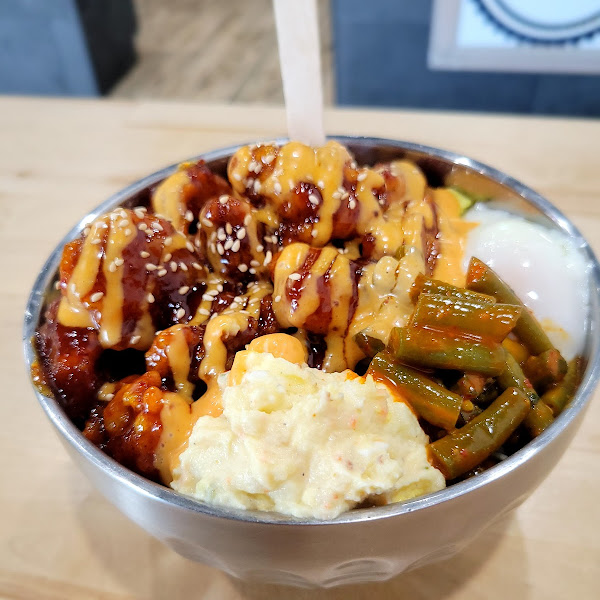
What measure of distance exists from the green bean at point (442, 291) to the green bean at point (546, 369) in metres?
0.10

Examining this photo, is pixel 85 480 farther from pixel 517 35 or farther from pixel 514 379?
pixel 517 35

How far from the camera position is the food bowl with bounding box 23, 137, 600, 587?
599 mm

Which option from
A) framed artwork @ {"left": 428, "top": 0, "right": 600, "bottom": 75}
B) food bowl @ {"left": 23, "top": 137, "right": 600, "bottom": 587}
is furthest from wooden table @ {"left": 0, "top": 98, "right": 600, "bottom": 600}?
framed artwork @ {"left": 428, "top": 0, "right": 600, "bottom": 75}

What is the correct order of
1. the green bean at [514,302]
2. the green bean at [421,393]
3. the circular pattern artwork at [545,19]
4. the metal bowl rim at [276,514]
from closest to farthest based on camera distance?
1. the metal bowl rim at [276,514]
2. the green bean at [421,393]
3. the green bean at [514,302]
4. the circular pattern artwork at [545,19]

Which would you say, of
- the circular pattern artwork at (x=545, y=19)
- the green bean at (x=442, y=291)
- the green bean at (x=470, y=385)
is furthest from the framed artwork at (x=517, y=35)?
the green bean at (x=470, y=385)

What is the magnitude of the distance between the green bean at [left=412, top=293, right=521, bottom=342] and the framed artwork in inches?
80.7

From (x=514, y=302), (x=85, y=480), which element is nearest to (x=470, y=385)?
(x=514, y=302)

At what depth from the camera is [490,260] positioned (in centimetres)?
98

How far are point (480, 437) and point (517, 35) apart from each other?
2258 millimetres

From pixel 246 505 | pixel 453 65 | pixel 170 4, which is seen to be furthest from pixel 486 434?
pixel 170 4

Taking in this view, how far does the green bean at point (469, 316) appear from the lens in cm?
75

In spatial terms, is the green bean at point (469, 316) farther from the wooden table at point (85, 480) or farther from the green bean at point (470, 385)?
the wooden table at point (85, 480)

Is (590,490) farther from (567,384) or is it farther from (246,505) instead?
(246,505)

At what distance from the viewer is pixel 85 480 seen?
979 millimetres
